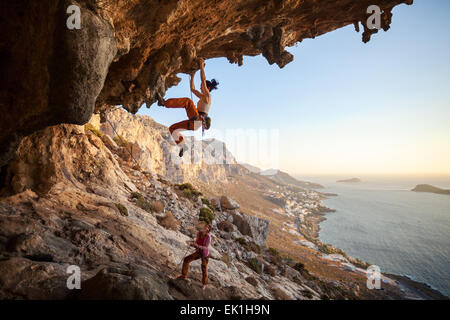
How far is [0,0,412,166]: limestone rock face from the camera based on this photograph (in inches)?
112

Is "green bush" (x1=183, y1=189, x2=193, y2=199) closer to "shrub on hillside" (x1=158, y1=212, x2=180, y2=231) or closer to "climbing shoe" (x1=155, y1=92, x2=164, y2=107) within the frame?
"shrub on hillside" (x1=158, y1=212, x2=180, y2=231)

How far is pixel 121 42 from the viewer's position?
448cm

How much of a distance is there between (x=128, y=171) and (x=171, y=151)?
33.2 m

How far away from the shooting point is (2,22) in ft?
9.89

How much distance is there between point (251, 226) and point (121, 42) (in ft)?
59.7

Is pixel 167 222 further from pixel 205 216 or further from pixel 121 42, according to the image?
pixel 121 42

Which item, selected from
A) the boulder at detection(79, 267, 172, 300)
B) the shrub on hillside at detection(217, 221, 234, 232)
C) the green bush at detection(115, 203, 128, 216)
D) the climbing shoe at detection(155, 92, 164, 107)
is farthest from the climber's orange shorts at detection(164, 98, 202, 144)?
the shrub on hillside at detection(217, 221, 234, 232)

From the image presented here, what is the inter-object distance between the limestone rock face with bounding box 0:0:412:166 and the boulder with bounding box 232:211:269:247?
15.1 metres

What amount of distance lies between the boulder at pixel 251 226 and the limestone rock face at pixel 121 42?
15.1m

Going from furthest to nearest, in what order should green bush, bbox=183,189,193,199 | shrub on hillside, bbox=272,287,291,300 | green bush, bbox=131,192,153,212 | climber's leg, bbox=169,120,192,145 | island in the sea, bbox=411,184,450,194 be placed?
island in the sea, bbox=411,184,450,194, green bush, bbox=183,189,193,199, green bush, bbox=131,192,153,212, shrub on hillside, bbox=272,287,291,300, climber's leg, bbox=169,120,192,145

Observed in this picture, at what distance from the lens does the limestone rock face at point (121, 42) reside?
2855 millimetres

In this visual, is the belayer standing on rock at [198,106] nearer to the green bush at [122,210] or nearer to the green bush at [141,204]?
the green bush at [122,210]

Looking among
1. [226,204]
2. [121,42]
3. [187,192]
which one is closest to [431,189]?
[226,204]
